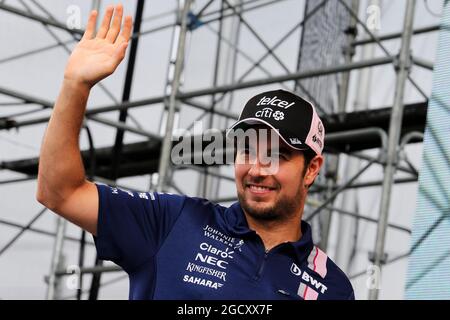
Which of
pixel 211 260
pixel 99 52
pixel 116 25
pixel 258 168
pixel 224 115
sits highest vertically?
pixel 224 115

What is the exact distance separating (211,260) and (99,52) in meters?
0.58

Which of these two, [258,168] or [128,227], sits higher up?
[258,168]

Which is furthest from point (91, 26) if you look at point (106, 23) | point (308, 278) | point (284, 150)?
point (308, 278)

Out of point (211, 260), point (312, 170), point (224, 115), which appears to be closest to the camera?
point (211, 260)

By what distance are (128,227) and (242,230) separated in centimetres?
31

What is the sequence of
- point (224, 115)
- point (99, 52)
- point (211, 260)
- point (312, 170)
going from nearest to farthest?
point (99, 52)
point (211, 260)
point (312, 170)
point (224, 115)

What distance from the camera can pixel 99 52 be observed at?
2.91 m

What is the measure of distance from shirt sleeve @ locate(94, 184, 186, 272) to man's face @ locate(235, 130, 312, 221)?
0.20 meters

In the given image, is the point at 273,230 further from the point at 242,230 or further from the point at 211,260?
the point at 211,260

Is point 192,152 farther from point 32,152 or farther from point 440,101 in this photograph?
point 440,101

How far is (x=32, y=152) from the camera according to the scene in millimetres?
8992

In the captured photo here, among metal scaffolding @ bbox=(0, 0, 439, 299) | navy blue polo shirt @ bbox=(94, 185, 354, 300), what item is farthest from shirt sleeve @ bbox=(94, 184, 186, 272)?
metal scaffolding @ bbox=(0, 0, 439, 299)

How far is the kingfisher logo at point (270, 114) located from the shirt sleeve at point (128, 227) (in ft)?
1.15

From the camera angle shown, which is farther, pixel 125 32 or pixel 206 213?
pixel 206 213
